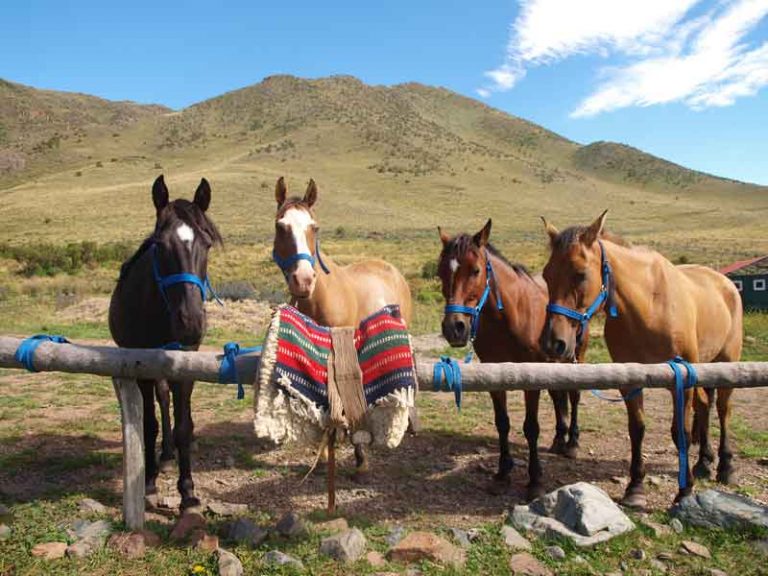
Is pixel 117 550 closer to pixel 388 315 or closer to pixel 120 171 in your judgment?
pixel 388 315

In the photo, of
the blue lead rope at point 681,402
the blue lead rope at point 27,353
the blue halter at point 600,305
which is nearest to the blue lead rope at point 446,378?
Result: the blue halter at point 600,305

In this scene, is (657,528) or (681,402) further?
(681,402)

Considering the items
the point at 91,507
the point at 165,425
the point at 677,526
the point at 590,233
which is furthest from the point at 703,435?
the point at 91,507

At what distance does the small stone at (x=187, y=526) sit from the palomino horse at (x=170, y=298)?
31 cm

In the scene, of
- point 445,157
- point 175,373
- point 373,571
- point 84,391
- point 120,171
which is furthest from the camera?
point 445,157

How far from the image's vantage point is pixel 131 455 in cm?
353

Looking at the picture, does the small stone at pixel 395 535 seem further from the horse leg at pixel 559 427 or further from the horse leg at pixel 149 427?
the horse leg at pixel 559 427

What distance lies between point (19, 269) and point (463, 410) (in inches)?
994

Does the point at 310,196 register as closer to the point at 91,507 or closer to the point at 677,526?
the point at 91,507

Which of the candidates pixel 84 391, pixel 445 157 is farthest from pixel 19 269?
pixel 445 157

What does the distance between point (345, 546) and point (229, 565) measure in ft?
2.22

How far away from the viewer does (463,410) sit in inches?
296

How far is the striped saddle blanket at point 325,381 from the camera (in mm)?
3021

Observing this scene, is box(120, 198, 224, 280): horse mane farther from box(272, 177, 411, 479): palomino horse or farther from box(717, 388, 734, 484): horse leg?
box(717, 388, 734, 484): horse leg
